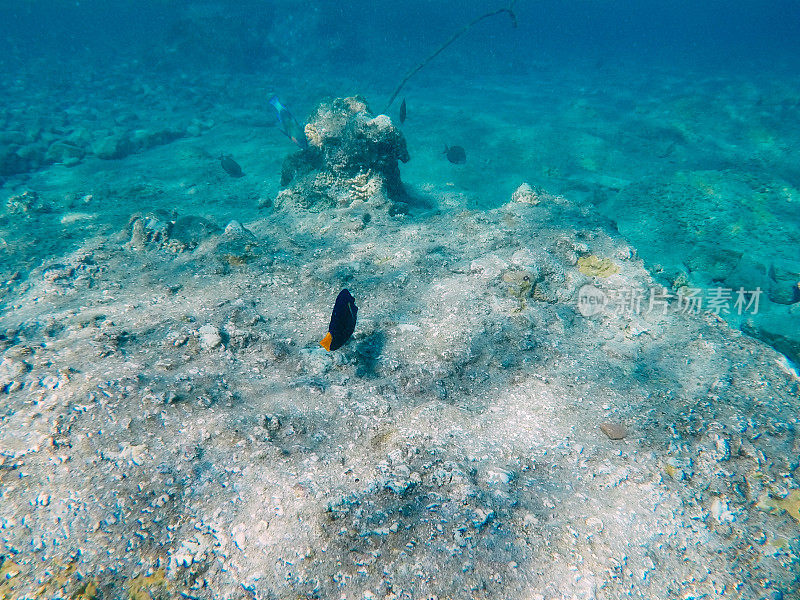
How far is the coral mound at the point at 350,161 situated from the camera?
237 inches

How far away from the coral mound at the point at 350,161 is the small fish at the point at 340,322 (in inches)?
153

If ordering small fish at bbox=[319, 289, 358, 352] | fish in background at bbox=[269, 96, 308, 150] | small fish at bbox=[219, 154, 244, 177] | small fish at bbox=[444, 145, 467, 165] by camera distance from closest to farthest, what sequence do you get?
small fish at bbox=[319, 289, 358, 352] → fish in background at bbox=[269, 96, 308, 150] → small fish at bbox=[219, 154, 244, 177] → small fish at bbox=[444, 145, 467, 165]

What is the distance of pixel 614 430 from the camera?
2.29m

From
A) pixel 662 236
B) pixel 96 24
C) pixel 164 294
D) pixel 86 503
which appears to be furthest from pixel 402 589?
pixel 96 24

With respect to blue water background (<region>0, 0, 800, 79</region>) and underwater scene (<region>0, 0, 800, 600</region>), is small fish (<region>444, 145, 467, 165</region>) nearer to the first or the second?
underwater scene (<region>0, 0, 800, 600</region>)

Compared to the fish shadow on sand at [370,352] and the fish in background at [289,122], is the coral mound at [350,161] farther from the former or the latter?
the fish shadow on sand at [370,352]

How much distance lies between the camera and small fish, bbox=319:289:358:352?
1.93m

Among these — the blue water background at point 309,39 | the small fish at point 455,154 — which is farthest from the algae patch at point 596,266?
the blue water background at point 309,39

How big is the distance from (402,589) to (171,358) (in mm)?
2047

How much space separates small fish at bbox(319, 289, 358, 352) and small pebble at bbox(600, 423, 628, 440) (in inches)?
64.9

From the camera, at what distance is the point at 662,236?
24.1 feet

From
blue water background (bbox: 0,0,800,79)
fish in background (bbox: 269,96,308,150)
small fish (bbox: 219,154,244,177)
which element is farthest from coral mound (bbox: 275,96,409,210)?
blue water background (bbox: 0,0,800,79)

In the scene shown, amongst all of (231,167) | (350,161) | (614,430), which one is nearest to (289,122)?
(350,161)

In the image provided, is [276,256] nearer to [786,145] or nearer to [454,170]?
[454,170]
